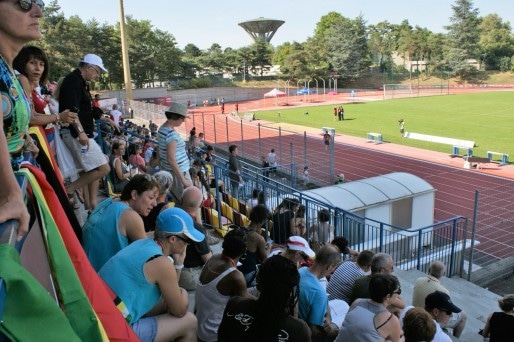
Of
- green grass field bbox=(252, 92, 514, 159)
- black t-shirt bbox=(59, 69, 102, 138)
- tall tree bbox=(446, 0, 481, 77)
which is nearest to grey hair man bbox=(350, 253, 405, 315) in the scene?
black t-shirt bbox=(59, 69, 102, 138)

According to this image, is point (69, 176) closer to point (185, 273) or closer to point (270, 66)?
point (185, 273)

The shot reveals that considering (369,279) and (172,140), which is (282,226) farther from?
(369,279)

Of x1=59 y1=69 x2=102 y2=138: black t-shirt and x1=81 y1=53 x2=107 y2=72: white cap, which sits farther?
x1=81 y1=53 x2=107 y2=72: white cap

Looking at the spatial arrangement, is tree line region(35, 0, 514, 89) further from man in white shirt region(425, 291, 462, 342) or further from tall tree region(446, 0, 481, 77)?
man in white shirt region(425, 291, 462, 342)

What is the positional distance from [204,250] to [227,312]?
1808 millimetres

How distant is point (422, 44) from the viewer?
8756cm

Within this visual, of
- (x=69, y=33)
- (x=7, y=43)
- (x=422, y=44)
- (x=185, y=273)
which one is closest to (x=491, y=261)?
(x=185, y=273)

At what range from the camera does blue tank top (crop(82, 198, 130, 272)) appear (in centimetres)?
341

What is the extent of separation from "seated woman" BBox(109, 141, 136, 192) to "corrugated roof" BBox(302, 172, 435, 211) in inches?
190

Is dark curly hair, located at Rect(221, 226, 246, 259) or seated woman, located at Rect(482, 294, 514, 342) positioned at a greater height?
dark curly hair, located at Rect(221, 226, 246, 259)

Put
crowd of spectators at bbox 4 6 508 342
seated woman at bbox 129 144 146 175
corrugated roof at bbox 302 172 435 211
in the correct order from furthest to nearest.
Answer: corrugated roof at bbox 302 172 435 211 < seated woman at bbox 129 144 146 175 < crowd of spectators at bbox 4 6 508 342

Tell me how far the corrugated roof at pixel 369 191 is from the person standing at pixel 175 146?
596cm

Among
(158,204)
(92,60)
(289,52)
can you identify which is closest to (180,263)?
(158,204)

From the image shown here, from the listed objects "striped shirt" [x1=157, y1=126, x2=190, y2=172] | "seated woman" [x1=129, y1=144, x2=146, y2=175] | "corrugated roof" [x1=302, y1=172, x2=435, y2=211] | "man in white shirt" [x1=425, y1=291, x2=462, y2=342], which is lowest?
"corrugated roof" [x1=302, y1=172, x2=435, y2=211]
